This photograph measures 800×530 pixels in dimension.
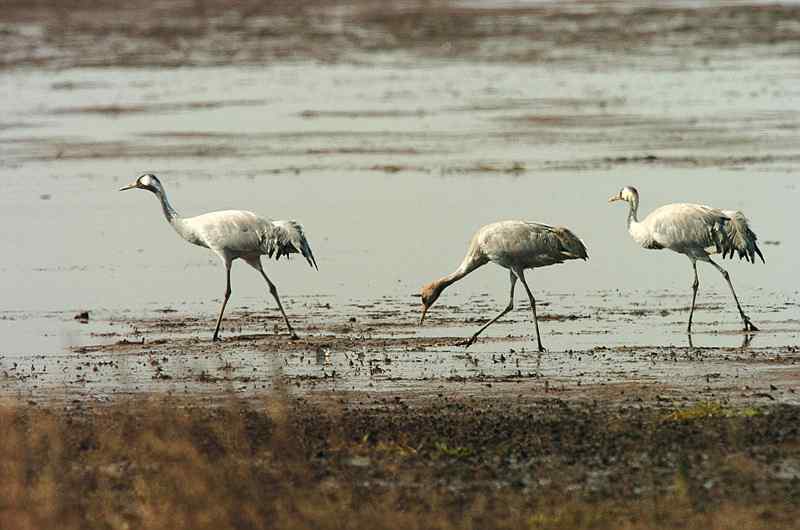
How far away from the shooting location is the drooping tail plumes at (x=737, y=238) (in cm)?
1445

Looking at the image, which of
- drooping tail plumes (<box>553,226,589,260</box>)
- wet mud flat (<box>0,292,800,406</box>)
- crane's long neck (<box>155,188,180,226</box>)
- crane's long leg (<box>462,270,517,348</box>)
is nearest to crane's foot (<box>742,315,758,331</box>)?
wet mud flat (<box>0,292,800,406</box>)

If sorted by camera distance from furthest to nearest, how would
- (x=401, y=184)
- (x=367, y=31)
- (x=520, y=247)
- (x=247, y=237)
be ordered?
(x=367, y=31) → (x=401, y=184) → (x=247, y=237) → (x=520, y=247)

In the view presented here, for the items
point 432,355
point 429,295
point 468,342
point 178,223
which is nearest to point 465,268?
point 429,295

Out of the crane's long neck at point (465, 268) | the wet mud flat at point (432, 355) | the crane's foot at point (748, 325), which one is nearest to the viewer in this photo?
the wet mud flat at point (432, 355)

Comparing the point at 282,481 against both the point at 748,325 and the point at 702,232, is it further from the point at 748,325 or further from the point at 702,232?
the point at 702,232

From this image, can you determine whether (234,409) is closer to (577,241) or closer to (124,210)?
(577,241)

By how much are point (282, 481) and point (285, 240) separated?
5.27 metres

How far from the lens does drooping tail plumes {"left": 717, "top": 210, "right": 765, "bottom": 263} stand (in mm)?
14445

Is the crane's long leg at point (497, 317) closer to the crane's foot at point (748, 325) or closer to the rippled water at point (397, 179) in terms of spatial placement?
the rippled water at point (397, 179)

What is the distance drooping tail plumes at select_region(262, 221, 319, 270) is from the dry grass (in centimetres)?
348

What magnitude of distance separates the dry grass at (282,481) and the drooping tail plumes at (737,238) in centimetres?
454

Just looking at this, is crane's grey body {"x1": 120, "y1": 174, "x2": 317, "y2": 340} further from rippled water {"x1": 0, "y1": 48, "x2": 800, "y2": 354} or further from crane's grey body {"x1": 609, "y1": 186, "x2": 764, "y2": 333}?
crane's grey body {"x1": 609, "y1": 186, "x2": 764, "y2": 333}

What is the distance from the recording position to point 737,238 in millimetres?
14492

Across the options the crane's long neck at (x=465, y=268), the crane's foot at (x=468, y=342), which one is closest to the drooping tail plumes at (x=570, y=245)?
the crane's long neck at (x=465, y=268)
